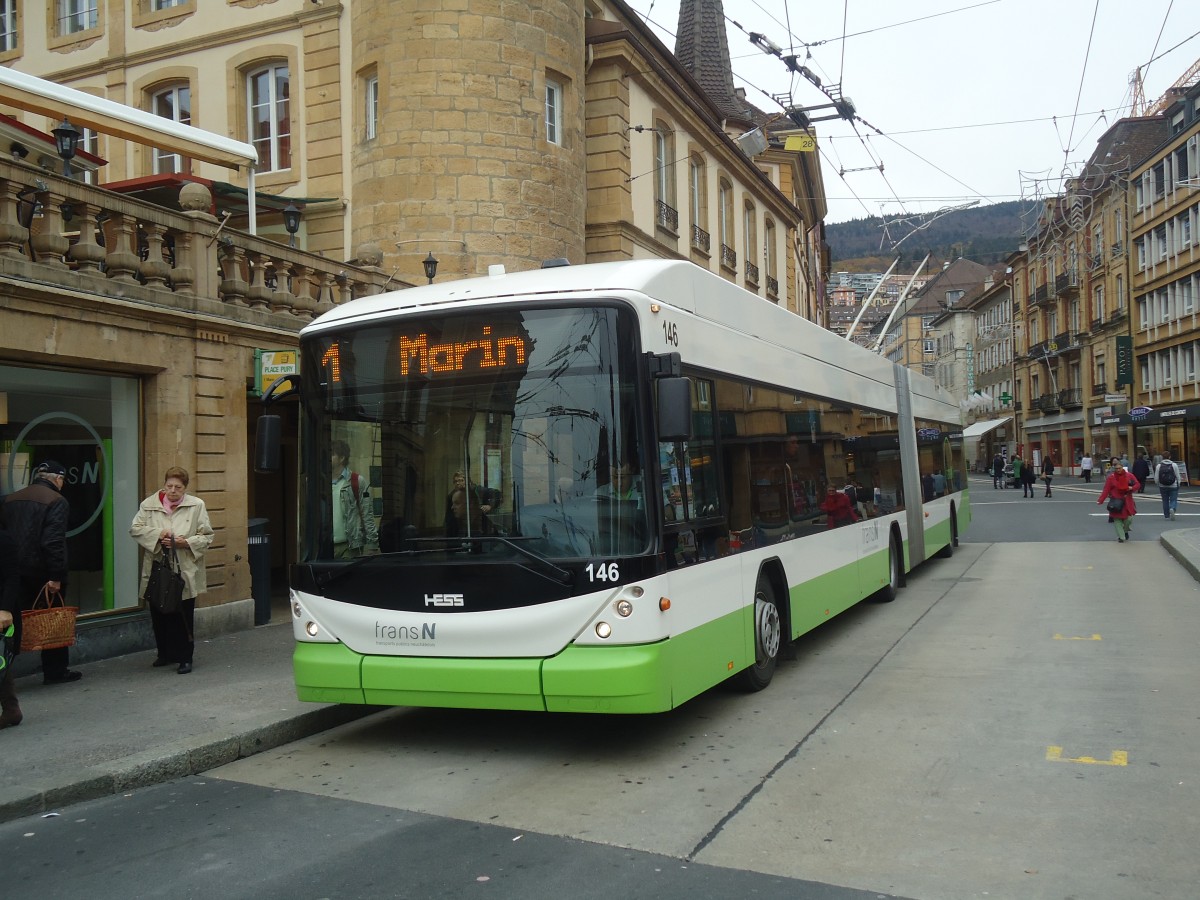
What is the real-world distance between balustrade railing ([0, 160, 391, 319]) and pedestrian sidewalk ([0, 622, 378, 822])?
134 inches

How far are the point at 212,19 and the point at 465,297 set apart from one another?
56.1 ft

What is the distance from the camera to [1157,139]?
2267 inches

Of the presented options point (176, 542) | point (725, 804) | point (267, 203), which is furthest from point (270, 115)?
point (725, 804)

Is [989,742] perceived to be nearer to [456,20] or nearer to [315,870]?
[315,870]

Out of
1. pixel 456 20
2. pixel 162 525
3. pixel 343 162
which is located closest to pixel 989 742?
pixel 162 525

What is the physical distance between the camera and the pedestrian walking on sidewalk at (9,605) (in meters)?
6.97

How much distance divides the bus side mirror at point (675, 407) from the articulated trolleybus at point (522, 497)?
1 centimetres

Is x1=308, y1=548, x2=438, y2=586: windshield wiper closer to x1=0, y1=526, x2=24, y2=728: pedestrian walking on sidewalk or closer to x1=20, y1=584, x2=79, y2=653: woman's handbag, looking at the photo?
x1=0, y1=526, x2=24, y2=728: pedestrian walking on sidewalk

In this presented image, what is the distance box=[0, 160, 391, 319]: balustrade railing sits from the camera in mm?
8977

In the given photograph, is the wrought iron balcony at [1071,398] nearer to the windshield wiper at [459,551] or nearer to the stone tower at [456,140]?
the stone tower at [456,140]

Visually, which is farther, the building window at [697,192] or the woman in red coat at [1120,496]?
the building window at [697,192]

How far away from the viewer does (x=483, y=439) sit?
6.27 metres

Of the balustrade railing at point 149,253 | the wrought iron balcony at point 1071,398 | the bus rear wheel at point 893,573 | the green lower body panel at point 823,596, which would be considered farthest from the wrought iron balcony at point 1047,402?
the balustrade railing at point 149,253

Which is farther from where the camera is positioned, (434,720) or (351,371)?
(434,720)
